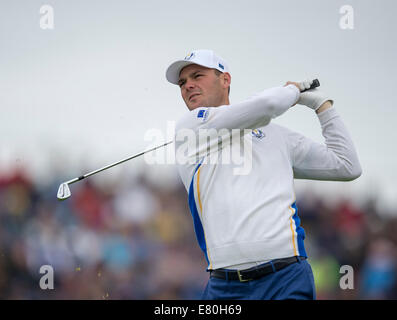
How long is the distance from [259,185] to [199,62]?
2.67ft

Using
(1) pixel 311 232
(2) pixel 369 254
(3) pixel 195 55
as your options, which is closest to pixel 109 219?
(1) pixel 311 232

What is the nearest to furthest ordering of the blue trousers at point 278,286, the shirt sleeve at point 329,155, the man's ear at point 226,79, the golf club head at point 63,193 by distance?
the blue trousers at point 278,286 < the shirt sleeve at point 329,155 < the man's ear at point 226,79 < the golf club head at point 63,193

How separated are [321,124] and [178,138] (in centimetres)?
76

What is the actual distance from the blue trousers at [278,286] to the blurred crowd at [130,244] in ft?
11.1

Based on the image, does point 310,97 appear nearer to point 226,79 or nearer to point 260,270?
point 226,79

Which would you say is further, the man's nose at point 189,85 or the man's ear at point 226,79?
the man's ear at point 226,79

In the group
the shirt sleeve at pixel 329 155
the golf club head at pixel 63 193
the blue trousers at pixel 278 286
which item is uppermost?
the shirt sleeve at pixel 329 155

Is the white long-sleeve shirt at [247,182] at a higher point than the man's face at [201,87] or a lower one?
lower

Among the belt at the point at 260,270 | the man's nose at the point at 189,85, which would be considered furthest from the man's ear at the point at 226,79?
the belt at the point at 260,270

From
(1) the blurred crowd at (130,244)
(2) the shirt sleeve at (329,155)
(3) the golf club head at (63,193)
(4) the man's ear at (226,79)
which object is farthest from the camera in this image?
(1) the blurred crowd at (130,244)

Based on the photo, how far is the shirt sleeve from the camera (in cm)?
273

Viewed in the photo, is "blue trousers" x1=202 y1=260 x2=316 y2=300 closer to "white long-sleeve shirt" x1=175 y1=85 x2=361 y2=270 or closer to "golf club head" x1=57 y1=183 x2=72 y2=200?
"white long-sleeve shirt" x1=175 y1=85 x2=361 y2=270

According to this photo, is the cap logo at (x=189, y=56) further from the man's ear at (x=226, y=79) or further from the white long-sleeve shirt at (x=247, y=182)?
the white long-sleeve shirt at (x=247, y=182)

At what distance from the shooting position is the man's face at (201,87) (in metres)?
2.85
